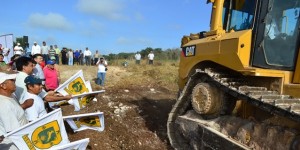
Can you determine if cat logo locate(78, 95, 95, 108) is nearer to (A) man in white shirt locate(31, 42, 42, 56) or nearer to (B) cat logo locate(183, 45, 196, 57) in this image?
(B) cat logo locate(183, 45, 196, 57)

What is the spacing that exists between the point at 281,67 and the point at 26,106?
137 inches

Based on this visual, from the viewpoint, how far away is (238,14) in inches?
228

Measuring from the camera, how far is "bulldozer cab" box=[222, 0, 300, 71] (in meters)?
4.80

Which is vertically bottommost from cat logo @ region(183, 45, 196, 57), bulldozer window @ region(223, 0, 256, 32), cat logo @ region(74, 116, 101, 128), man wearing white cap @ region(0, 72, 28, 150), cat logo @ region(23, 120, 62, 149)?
cat logo @ region(74, 116, 101, 128)

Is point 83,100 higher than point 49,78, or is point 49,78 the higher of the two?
point 49,78

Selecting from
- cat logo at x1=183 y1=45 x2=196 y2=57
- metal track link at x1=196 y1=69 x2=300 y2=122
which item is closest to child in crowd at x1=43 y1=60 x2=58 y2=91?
cat logo at x1=183 y1=45 x2=196 y2=57

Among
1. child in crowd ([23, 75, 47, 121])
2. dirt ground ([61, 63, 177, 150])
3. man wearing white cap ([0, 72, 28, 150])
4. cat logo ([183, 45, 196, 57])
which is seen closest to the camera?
man wearing white cap ([0, 72, 28, 150])

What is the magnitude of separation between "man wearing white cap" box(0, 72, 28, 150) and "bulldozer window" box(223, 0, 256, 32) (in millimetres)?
3375

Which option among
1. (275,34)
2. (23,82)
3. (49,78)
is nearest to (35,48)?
(49,78)

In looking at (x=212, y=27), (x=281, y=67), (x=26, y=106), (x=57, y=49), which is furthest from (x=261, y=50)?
(x=57, y=49)

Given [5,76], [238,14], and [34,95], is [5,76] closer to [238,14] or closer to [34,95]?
[34,95]

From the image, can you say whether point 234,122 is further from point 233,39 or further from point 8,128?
point 8,128

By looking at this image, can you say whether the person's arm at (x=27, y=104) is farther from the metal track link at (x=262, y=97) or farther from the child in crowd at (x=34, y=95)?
the metal track link at (x=262, y=97)

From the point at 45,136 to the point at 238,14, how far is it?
3516 millimetres
